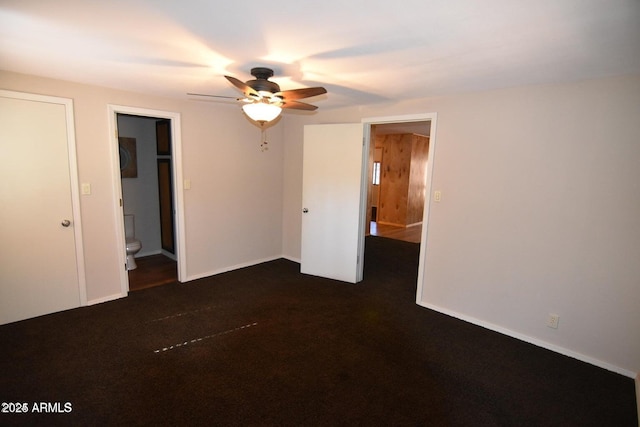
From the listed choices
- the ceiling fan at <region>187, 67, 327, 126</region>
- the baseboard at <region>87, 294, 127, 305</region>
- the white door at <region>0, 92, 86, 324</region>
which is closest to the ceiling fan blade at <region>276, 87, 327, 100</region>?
the ceiling fan at <region>187, 67, 327, 126</region>

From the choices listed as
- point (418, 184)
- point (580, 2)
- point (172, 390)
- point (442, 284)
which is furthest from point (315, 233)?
point (418, 184)

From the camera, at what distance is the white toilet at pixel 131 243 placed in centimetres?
437

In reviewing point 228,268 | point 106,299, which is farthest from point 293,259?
point 106,299

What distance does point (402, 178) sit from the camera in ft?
26.1

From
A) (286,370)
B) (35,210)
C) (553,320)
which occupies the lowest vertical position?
(286,370)

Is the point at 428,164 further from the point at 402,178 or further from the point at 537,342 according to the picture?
the point at 402,178

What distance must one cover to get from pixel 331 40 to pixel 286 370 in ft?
7.33

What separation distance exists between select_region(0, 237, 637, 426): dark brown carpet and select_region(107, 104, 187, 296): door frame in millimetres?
523

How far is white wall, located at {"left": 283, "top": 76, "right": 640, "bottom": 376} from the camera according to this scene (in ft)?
7.79

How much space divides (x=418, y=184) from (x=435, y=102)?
516 cm

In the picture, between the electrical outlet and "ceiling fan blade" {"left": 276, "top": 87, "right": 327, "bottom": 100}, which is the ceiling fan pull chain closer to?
"ceiling fan blade" {"left": 276, "top": 87, "right": 327, "bottom": 100}

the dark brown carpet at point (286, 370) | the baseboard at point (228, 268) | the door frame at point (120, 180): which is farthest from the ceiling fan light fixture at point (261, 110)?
the baseboard at point (228, 268)

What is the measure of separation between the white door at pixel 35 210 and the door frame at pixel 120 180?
0.36 m

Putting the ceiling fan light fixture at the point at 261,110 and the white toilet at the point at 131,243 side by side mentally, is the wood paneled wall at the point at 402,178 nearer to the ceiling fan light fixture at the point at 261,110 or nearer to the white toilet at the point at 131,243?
the white toilet at the point at 131,243
